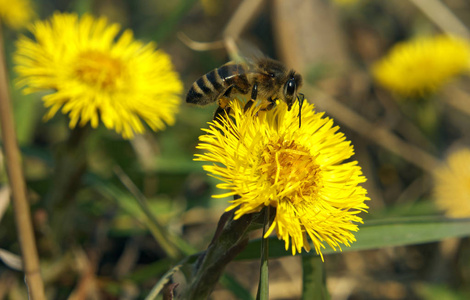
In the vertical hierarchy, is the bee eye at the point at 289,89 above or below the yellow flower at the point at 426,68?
below

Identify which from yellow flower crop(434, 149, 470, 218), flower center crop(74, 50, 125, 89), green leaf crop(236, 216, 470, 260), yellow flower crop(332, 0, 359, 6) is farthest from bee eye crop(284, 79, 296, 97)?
yellow flower crop(332, 0, 359, 6)

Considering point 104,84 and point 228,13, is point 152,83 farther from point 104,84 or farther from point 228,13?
point 228,13

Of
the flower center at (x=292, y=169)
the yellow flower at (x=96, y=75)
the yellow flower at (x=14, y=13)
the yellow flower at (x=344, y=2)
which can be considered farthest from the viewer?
the yellow flower at (x=344, y=2)

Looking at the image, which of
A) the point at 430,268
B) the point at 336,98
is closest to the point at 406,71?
the point at 336,98

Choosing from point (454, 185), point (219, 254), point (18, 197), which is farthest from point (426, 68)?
point (18, 197)

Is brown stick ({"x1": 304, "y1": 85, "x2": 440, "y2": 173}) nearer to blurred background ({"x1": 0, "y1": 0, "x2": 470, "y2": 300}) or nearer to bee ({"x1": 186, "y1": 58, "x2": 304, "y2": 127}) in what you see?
blurred background ({"x1": 0, "y1": 0, "x2": 470, "y2": 300})

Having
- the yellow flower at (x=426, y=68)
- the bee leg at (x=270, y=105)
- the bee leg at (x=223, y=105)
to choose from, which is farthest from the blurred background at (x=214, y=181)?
the bee leg at (x=270, y=105)

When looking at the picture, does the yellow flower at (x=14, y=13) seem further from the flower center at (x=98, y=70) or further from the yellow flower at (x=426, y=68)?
the yellow flower at (x=426, y=68)
